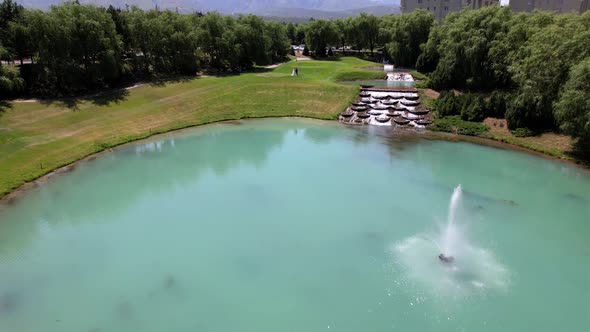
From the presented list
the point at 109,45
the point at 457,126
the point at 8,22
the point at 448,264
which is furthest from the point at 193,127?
the point at 448,264

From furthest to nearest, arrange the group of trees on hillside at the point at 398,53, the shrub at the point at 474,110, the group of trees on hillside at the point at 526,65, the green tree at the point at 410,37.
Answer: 1. the green tree at the point at 410,37
2. the shrub at the point at 474,110
3. the group of trees on hillside at the point at 398,53
4. the group of trees on hillside at the point at 526,65

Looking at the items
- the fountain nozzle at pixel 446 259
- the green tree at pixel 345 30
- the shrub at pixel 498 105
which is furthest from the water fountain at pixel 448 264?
the green tree at pixel 345 30

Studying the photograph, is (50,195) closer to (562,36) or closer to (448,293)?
(448,293)

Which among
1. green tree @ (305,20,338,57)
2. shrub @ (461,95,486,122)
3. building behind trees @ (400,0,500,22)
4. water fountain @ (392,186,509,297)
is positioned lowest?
water fountain @ (392,186,509,297)

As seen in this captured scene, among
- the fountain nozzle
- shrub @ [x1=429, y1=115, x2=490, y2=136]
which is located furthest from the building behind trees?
the fountain nozzle

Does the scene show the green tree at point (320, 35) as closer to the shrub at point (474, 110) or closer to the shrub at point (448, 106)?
the shrub at point (448, 106)

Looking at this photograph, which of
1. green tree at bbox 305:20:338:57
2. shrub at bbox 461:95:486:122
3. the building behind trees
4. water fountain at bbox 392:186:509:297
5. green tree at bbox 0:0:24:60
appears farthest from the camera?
the building behind trees

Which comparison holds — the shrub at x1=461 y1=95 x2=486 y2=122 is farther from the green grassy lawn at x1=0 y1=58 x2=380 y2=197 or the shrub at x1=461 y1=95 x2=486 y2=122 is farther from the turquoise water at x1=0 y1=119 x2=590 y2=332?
the green grassy lawn at x1=0 y1=58 x2=380 y2=197

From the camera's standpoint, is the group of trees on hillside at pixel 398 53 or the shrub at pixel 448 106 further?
the shrub at pixel 448 106
